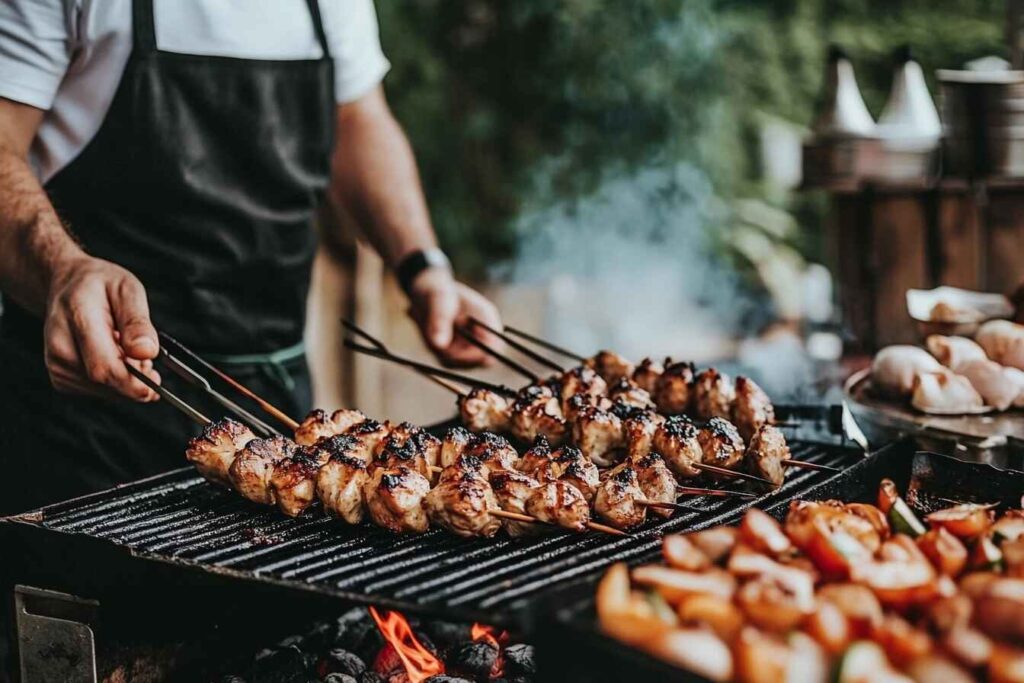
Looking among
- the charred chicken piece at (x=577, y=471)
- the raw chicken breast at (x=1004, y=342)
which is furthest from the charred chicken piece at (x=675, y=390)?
the raw chicken breast at (x=1004, y=342)

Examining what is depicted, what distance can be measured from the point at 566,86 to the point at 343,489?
308 inches

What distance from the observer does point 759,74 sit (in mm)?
10469

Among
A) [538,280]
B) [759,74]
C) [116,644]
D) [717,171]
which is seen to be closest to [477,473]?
[116,644]

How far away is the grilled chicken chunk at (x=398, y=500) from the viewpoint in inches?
94.3

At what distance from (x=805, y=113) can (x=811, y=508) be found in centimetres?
931

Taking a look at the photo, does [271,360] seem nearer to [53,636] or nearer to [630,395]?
[630,395]

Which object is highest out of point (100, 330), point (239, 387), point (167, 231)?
point (167, 231)

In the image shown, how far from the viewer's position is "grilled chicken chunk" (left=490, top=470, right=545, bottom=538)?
239 centimetres

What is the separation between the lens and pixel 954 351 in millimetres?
3357

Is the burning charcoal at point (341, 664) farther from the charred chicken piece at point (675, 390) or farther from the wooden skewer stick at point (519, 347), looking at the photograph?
the charred chicken piece at point (675, 390)

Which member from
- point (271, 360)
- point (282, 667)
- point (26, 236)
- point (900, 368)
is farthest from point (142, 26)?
point (900, 368)

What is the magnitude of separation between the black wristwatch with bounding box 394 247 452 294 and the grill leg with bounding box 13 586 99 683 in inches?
75.9

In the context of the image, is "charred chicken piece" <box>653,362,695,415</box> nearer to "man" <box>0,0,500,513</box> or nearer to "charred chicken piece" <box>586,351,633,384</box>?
"charred chicken piece" <box>586,351,633,384</box>

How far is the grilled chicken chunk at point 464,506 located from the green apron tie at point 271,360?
1647 mm
